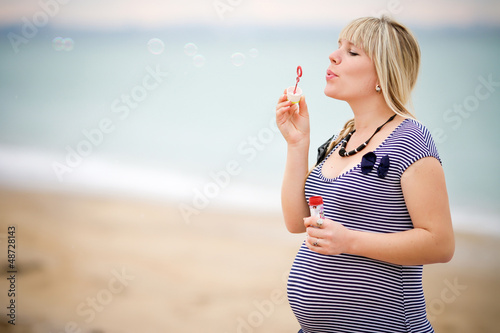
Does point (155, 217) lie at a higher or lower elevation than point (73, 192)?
lower

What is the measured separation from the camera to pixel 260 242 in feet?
13.0

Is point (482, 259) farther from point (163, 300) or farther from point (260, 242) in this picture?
point (163, 300)

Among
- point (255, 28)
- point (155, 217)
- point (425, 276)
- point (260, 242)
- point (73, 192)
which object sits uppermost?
point (255, 28)

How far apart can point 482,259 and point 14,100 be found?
350 cm

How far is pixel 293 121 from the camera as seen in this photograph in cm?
143

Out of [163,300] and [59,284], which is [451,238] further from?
[59,284]

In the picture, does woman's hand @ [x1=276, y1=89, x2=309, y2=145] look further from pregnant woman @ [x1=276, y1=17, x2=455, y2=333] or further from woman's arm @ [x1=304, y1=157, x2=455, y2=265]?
woman's arm @ [x1=304, y1=157, x2=455, y2=265]

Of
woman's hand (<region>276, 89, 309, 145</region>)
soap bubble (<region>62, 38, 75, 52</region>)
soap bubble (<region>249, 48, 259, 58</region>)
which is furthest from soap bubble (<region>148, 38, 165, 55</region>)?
woman's hand (<region>276, 89, 309, 145</region>)

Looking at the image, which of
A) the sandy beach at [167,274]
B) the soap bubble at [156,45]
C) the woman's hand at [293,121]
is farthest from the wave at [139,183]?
the woman's hand at [293,121]

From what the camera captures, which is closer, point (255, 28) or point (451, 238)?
point (451, 238)

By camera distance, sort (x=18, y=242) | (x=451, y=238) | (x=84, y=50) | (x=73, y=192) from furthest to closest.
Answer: (x=73, y=192), (x=84, y=50), (x=18, y=242), (x=451, y=238)

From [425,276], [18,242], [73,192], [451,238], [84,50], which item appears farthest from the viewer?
[73,192]

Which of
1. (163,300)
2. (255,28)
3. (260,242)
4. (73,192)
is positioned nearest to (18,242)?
(73,192)

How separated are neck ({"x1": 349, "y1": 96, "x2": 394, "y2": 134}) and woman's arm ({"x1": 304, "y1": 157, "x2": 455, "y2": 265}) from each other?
21cm
